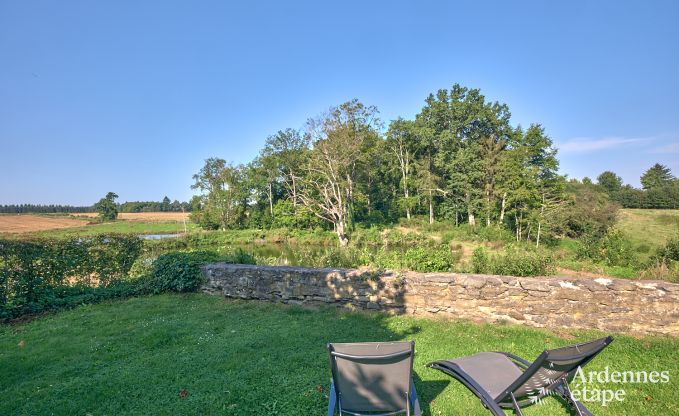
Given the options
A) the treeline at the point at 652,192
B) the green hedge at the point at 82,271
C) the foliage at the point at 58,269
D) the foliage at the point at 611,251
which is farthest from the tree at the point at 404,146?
the foliage at the point at 58,269

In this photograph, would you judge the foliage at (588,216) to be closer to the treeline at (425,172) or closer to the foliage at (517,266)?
the treeline at (425,172)

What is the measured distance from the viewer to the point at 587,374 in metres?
3.85

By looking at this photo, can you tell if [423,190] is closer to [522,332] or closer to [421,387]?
[522,332]

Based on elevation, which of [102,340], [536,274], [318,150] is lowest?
[102,340]

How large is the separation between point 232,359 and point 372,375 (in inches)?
106

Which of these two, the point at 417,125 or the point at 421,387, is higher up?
the point at 417,125

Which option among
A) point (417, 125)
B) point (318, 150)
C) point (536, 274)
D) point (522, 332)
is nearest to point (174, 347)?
point (522, 332)

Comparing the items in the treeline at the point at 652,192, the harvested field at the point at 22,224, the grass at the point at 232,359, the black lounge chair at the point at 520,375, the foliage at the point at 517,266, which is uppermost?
the treeline at the point at 652,192

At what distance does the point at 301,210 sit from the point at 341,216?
5.21 m

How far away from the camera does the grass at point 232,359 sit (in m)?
3.45

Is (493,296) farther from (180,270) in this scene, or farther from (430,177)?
(430,177)

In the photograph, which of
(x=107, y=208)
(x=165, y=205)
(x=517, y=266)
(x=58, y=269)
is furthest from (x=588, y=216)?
(x=165, y=205)

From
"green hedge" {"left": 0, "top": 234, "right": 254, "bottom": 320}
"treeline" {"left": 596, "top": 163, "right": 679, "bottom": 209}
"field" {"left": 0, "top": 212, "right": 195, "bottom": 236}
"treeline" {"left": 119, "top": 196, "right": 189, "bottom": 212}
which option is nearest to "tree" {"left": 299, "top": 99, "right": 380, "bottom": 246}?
"field" {"left": 0, "top": 212, "right": 195, "bottom": 236}

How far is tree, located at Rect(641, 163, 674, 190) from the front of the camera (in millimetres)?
43875
